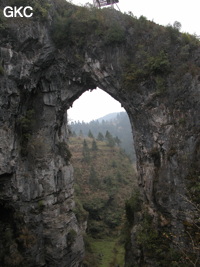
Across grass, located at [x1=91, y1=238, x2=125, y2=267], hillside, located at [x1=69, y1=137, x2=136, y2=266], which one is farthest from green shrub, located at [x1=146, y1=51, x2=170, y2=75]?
grass, located at [x1=91, y1=238, x2=125, y2=267]

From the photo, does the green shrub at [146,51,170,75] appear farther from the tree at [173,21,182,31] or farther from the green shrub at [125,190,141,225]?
the green shrub at [125,190,141,225]

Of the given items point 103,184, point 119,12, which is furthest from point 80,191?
point 119,12

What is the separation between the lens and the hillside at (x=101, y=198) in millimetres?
30891

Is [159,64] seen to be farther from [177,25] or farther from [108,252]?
[108,252]

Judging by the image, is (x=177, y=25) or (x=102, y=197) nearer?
(x=177, y=25)

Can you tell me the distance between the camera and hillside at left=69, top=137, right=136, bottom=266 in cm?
3089

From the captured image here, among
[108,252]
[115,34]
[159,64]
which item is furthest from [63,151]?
[108,252]

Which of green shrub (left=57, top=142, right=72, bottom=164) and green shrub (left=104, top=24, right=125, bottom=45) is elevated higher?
green shrub (left=104, top=24, right=125, bottom=45)

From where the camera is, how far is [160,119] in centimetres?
1623

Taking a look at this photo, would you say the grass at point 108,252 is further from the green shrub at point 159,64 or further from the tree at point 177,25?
the tree at point 177,25

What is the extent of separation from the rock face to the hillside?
10.4 meters

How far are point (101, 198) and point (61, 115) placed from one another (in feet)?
67.6

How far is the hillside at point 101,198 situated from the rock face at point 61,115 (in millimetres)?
10388

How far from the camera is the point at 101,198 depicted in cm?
3738
